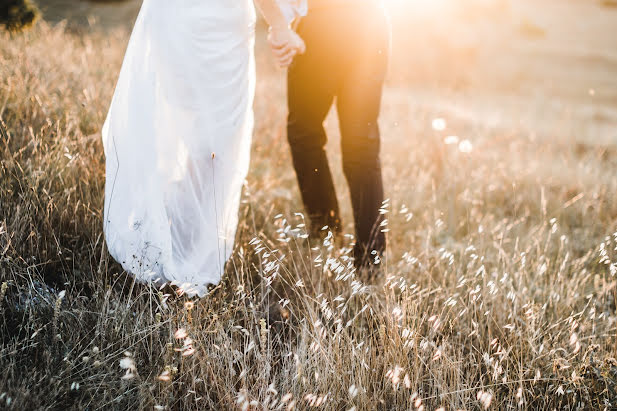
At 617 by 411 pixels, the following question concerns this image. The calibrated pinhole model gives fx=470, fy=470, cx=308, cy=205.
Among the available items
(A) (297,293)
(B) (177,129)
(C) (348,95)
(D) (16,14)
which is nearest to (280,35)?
(C) (348,95)

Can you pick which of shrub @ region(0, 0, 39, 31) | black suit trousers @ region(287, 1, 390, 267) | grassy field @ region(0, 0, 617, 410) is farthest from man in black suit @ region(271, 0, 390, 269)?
shrub @ region(0, 0, 39, 31)

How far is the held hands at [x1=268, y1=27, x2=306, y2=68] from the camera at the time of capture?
81.6 inches

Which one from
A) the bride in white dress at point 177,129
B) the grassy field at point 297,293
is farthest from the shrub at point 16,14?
the bride in white dress at point 177,129

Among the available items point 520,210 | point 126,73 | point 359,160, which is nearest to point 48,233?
point 126,73

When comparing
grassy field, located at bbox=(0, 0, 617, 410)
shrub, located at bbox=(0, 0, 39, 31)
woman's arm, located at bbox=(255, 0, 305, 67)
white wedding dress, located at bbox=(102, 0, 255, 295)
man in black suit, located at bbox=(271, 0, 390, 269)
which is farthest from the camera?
shrub, located at bbox=(0, 0, 39, 31)

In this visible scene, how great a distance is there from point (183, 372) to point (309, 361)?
43 centimetres

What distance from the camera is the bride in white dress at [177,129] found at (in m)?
1.89

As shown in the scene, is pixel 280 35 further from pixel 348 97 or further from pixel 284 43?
pixel 348 97

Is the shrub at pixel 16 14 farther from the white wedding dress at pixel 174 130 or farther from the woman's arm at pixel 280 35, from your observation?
the woman's arm at pixel 280 35

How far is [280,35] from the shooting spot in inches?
81.6

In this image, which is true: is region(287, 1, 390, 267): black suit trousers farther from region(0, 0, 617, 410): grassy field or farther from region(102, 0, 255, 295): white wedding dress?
region(102, 0, 255, 295): white wedding dress

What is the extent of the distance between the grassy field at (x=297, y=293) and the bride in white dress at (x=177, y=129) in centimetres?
16

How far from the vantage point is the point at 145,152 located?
1926mm

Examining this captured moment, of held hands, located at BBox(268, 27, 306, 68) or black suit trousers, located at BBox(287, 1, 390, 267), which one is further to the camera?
black suit trousers, located at BBox(287, 1, 390, 267)
